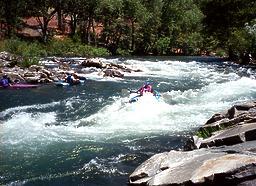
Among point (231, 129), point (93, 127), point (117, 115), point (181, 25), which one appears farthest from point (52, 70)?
point (181, 25)

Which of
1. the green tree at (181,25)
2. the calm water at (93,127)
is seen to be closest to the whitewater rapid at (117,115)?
the calm water at (93,127)

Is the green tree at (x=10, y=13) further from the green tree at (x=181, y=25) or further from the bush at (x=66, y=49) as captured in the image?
the green tree at (x=181, y=25)

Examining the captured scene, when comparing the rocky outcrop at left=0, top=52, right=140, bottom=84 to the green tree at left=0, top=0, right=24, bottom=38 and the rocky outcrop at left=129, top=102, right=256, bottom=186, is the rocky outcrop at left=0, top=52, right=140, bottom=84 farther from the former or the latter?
the rocky outcrop at left=129, top=102, right=256, bottom=186

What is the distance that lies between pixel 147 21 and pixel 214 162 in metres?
44.6

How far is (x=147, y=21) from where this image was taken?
50469mm

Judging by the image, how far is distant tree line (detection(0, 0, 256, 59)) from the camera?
4566cm

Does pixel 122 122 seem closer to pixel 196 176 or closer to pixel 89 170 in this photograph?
pixel 89 170

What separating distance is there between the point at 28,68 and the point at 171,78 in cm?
897

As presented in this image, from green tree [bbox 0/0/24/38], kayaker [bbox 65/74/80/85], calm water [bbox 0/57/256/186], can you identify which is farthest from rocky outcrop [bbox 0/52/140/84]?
green tree [bbox 0/0/24/38]

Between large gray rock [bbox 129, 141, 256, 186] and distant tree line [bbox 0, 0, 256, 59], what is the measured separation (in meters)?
32.8

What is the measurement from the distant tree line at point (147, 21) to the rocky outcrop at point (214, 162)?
31484 mm

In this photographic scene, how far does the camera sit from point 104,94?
20.7 metres

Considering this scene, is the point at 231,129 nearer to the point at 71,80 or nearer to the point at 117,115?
the point at 117,115

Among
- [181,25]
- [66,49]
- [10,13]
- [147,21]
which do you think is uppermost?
[10,13]
